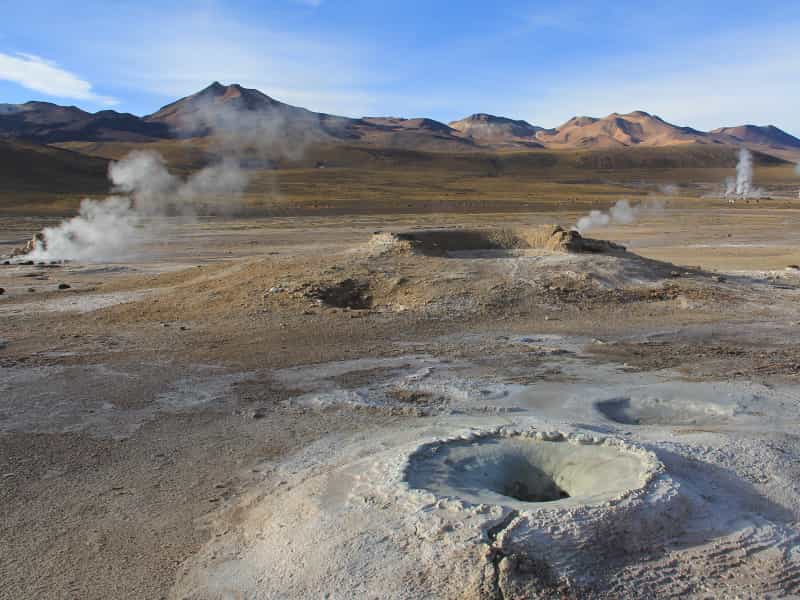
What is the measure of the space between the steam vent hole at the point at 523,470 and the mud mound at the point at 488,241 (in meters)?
12.0

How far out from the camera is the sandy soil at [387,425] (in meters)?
5.11

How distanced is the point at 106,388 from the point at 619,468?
22.6 feet

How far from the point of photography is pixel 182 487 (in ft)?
22.1

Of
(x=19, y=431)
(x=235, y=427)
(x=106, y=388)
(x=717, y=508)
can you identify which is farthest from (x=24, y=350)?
(x=717, y=508)

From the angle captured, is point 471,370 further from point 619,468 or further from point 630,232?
point 630,232

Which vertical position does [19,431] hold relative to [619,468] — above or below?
below

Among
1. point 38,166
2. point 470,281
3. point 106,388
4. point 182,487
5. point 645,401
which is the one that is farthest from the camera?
point 38,166

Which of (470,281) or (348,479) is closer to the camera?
(348,479)

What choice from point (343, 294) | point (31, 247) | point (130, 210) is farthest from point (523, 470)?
point (130, 210)

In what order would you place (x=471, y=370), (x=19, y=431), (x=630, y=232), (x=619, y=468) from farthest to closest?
(x=630, y=232)
(x=471, y=370)
(x=19, y=431)
(x=619, y=468)

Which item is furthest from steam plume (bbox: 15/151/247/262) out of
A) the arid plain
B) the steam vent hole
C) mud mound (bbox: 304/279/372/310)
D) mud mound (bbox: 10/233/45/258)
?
the steam vent hole

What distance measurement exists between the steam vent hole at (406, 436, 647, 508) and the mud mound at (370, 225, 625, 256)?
12.0 meters

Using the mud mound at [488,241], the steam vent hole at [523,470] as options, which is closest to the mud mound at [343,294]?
the mud mound at [488,241]

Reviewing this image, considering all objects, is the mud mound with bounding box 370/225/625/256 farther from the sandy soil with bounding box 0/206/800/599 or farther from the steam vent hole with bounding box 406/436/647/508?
the steam vent hole with bounding box 406/436/647/508
